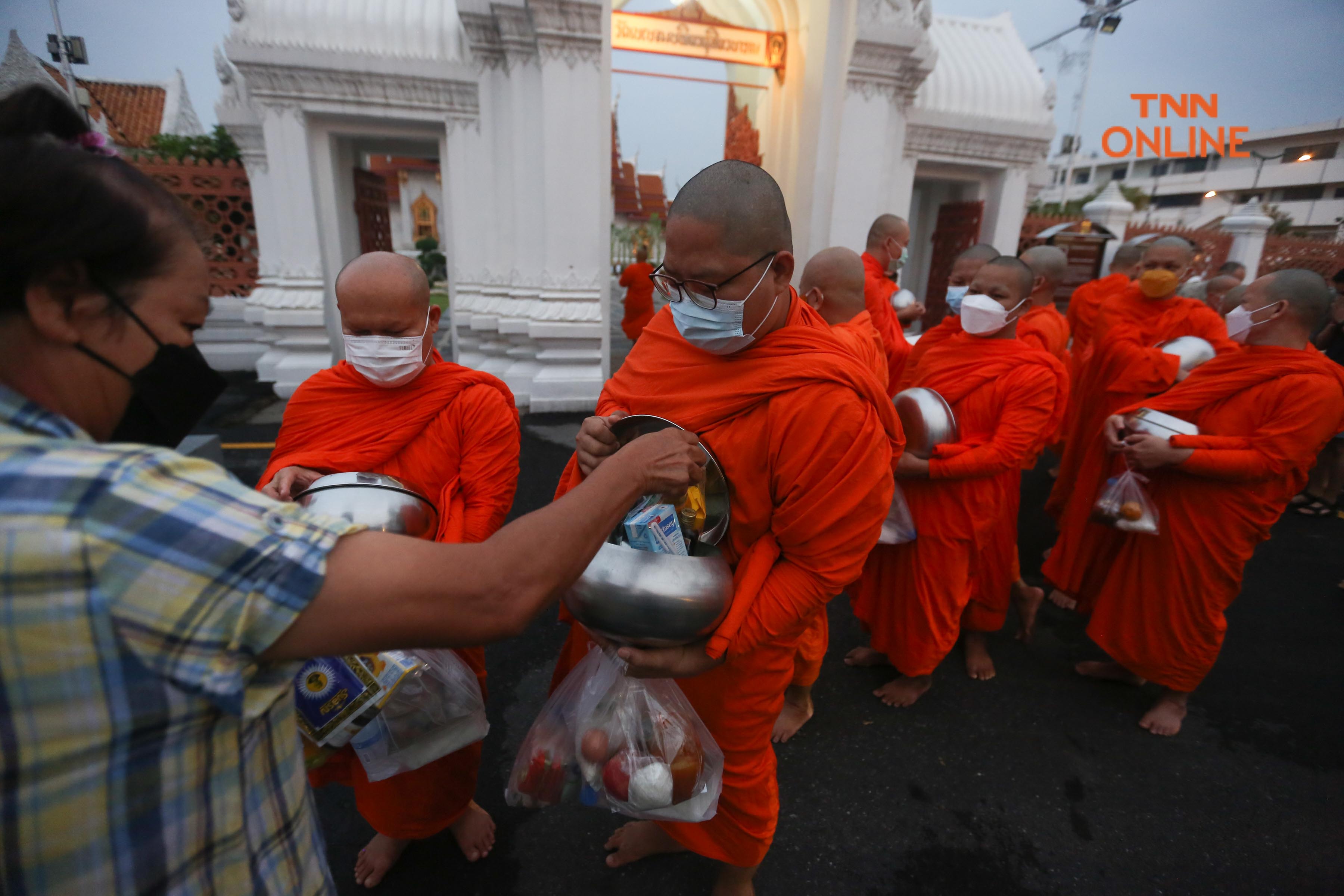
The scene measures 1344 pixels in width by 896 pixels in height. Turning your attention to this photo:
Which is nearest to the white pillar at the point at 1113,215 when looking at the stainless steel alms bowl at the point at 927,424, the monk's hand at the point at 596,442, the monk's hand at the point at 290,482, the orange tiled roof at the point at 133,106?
the stainless steel alms bowl at the point at 927,424

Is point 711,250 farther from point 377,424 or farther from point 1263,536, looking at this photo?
point 1263,536

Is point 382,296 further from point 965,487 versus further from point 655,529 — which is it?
point 965,487

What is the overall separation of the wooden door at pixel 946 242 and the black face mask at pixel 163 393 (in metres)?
8.83

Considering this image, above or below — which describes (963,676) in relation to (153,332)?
below

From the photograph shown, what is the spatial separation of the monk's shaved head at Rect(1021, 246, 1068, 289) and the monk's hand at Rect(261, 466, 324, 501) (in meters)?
5.56

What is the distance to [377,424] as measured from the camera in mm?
2189

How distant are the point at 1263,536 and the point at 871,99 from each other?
20.3 ft

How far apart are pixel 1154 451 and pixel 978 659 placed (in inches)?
53.4

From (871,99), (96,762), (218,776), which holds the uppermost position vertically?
(871,99)

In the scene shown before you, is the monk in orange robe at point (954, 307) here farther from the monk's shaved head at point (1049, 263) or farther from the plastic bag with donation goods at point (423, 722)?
the plastic bag with donation goods at point (423, 722)

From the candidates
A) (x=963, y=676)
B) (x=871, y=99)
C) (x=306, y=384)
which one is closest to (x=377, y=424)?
(x=306, y=384)

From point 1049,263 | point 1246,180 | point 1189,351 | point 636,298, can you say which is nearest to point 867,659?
point 1189,351

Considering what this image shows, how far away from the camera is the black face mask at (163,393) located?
88cm

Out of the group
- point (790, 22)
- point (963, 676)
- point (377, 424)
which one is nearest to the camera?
point (377, 424)
